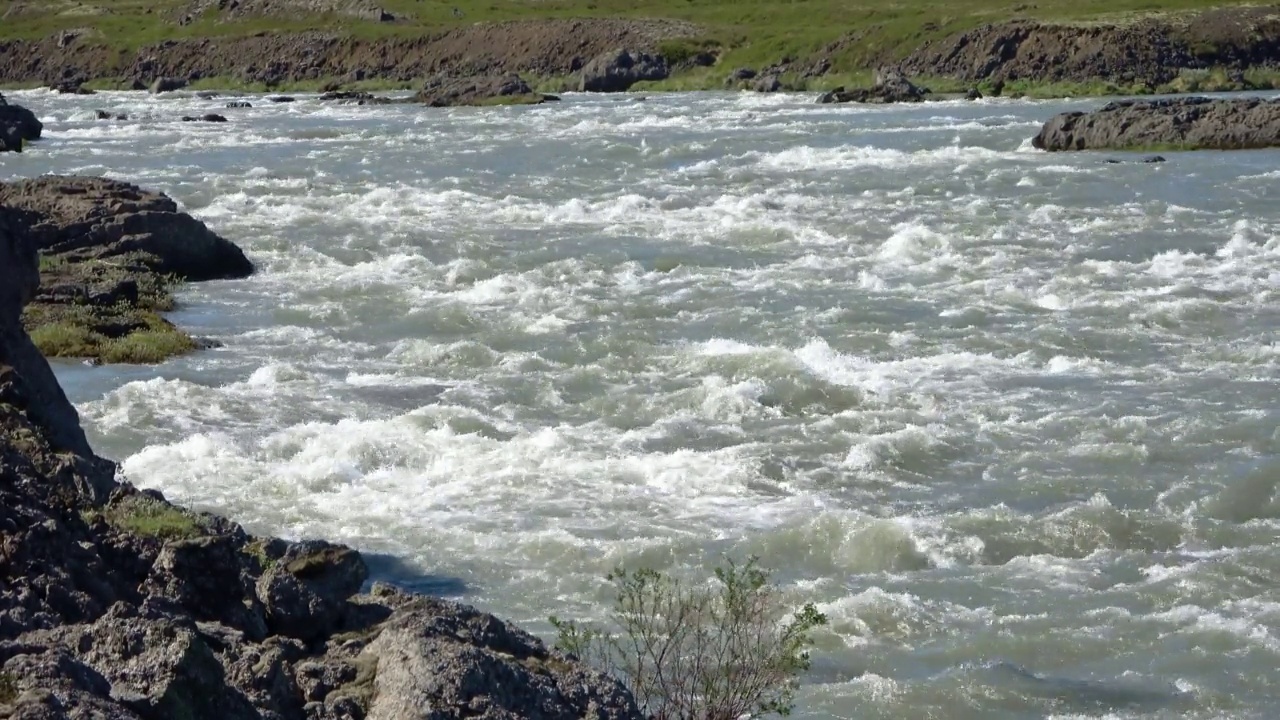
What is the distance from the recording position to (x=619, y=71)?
92562mm

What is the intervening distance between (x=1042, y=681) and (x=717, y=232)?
23939 mm

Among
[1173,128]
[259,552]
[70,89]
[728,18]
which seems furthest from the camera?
[728,18]

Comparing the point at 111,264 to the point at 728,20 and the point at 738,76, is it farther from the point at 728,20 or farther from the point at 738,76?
the point at 728,20

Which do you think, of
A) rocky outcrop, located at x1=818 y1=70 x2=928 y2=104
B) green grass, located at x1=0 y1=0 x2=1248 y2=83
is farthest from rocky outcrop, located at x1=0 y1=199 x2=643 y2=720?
green grass, located at x1=0 y1=0 x2=1248 y2=83

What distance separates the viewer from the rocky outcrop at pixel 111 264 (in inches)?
1000

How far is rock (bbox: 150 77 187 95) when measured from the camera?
348 ft

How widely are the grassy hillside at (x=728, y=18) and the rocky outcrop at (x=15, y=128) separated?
141 feet

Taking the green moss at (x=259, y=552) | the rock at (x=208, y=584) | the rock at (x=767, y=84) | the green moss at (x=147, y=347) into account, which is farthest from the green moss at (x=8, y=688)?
the rock at (x=767, y=84)

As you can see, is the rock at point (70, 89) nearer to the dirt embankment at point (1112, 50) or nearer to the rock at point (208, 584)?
the dirt embankment at point (1112, 50)

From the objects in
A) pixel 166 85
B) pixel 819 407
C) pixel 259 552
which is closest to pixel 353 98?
pixel 166 85

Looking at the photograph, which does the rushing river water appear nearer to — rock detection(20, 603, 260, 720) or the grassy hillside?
rock detection(20, 603, 260, 720)

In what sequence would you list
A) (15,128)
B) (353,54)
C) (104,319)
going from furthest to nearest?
(353,54), (15,128), (104,319)

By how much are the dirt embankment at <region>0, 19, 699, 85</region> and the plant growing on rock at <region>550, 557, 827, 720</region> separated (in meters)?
88.3

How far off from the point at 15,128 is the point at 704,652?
176 ft
